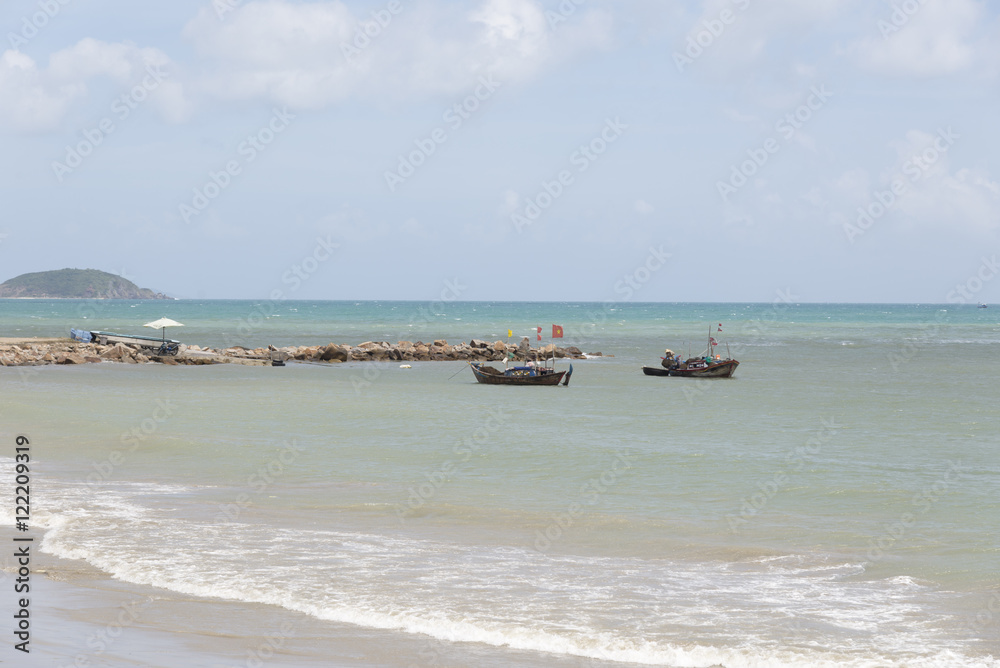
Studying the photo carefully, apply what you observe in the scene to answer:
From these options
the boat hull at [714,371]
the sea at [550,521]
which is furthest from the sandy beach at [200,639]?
the boat hull at [714,371]

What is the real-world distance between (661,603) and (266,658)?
166 inches

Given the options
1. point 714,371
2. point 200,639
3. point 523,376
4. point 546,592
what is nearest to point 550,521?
point 546,592

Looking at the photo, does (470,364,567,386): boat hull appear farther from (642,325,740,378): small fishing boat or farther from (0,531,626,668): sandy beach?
(0,531,626,668): sandy beach

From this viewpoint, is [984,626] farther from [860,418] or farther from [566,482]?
[860,418]

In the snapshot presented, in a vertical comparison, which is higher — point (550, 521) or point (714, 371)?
point (714, 371)

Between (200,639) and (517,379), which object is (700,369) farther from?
(200,639)

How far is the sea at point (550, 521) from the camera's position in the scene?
9.60 meters

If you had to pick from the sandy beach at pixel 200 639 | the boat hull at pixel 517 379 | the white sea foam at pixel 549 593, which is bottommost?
the sandy beach at pixel 200 639

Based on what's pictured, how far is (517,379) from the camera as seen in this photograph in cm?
4416

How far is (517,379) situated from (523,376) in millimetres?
303

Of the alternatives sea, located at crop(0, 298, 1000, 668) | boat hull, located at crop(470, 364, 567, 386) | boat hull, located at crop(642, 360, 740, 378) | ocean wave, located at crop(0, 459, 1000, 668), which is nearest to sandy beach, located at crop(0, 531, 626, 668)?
sea, located at crop(0, 298, 1000, 668)

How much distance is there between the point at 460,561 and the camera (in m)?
12.1

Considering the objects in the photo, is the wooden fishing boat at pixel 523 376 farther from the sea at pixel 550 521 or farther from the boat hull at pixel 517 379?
the sea at pixel 550 521

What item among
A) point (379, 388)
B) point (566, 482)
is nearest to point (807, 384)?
point (379, 388)
